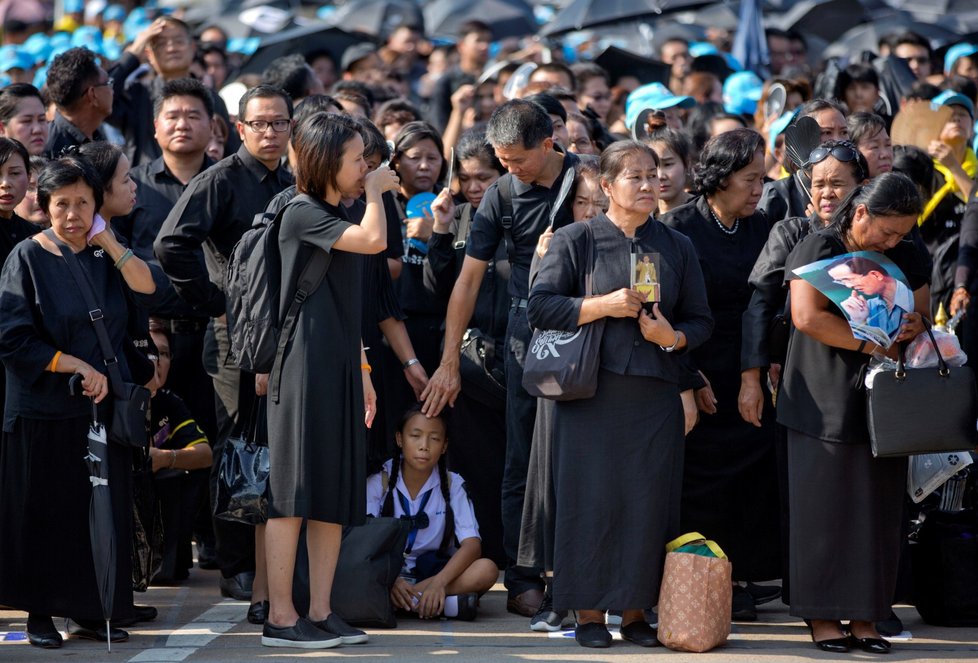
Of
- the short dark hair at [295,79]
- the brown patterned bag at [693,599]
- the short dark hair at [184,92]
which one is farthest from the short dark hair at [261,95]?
the brown patterned bag at [693,599]

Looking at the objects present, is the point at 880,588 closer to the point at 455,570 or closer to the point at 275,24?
the point at 455,570

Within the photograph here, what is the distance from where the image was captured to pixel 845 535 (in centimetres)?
562

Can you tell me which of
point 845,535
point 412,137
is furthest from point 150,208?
point 845,535

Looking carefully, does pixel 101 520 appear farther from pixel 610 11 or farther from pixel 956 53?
pixel 956 53

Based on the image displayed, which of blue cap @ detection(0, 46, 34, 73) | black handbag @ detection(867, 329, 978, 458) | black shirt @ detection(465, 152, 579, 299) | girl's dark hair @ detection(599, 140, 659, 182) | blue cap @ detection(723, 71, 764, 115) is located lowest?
black handbag @ detection(867, 329, 978, 458)

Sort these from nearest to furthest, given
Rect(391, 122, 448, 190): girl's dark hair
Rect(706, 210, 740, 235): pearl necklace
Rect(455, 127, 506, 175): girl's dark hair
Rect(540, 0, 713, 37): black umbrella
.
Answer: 1. Rect(706, 210, 740, 235): pearl necklace
2. Rect(455, 127, 506, 175): girl's dark hair
3. Rect(391, 122, 448, 190): girl's dark hair
4. Rect(540, 0, 713, 37): black umbrella

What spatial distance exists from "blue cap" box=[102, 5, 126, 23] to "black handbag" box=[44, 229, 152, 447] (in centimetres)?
1551

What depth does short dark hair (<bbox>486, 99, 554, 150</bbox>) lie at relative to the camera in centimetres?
626

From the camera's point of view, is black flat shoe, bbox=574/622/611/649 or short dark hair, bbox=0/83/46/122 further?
short dark hair, bbox=0/83/46/122

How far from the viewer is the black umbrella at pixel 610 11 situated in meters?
13.4

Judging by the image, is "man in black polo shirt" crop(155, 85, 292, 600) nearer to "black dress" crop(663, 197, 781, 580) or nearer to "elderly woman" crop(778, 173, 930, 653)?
"black dress" crop(663, 197, 781, 580)

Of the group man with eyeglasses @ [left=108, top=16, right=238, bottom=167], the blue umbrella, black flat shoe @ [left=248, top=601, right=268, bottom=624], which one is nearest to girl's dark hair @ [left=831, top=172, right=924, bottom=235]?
black flat shoe @ [left=248, top=601, right=268, bottom=624]

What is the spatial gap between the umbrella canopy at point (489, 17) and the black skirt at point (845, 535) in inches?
437

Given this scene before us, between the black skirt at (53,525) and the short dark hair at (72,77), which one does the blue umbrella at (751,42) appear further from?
the black skirt at (53,525)
